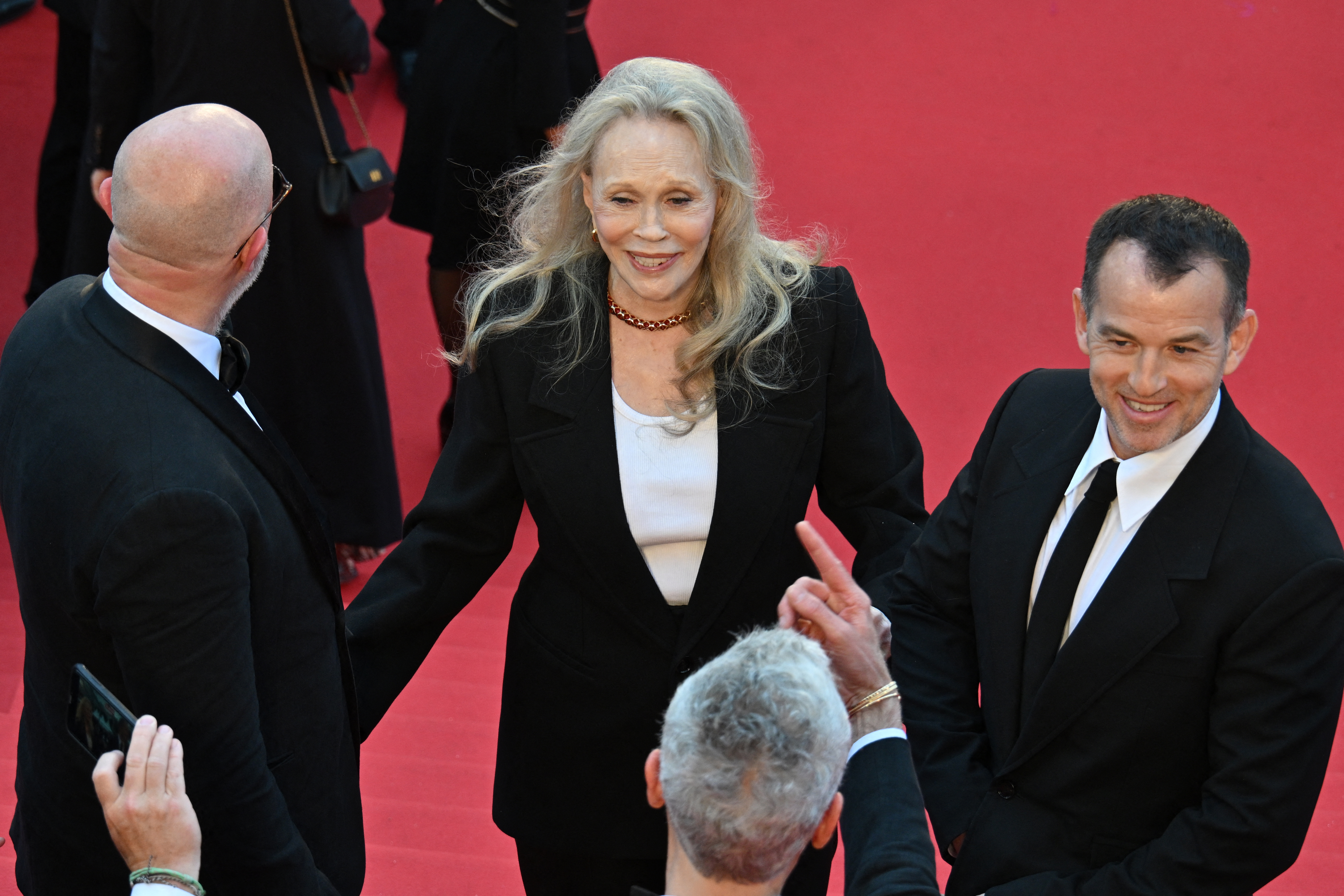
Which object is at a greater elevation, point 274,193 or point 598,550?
point 274,193

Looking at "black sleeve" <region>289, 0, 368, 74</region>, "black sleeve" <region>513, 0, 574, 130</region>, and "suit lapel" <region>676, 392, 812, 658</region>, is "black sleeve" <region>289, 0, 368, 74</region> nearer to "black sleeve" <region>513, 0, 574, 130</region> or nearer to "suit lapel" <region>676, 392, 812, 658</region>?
"black sleeve" <region>513, 0, 574, 130</region>

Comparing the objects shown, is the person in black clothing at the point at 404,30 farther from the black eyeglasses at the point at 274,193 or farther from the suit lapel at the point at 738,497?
the suit lapel at the point at 738,497

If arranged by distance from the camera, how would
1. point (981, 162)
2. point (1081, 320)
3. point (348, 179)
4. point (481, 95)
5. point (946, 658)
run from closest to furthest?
point (1081, 320) → point (946, 658) → point (348, 179) → point (481, 95) → point (981, 162)

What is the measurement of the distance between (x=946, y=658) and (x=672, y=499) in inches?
23.4

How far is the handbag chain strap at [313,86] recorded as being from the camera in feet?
15.9

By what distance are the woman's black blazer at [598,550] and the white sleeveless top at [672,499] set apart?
0.11ft

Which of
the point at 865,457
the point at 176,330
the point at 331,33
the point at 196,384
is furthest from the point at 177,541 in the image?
the point at 331,33

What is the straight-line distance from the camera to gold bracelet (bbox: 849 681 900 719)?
2.23m

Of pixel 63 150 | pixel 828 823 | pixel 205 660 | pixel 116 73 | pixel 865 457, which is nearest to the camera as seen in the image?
pixel 828 823

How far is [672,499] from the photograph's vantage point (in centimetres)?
285

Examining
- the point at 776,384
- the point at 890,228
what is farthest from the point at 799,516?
the point at 890,228

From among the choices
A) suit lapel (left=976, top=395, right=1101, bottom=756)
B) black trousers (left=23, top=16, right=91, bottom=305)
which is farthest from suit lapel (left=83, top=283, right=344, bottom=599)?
black trousers (left=23, top=16, right=91, bottom=305)

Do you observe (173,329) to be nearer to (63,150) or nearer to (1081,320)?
(1081,320)

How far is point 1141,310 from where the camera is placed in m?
2.37
